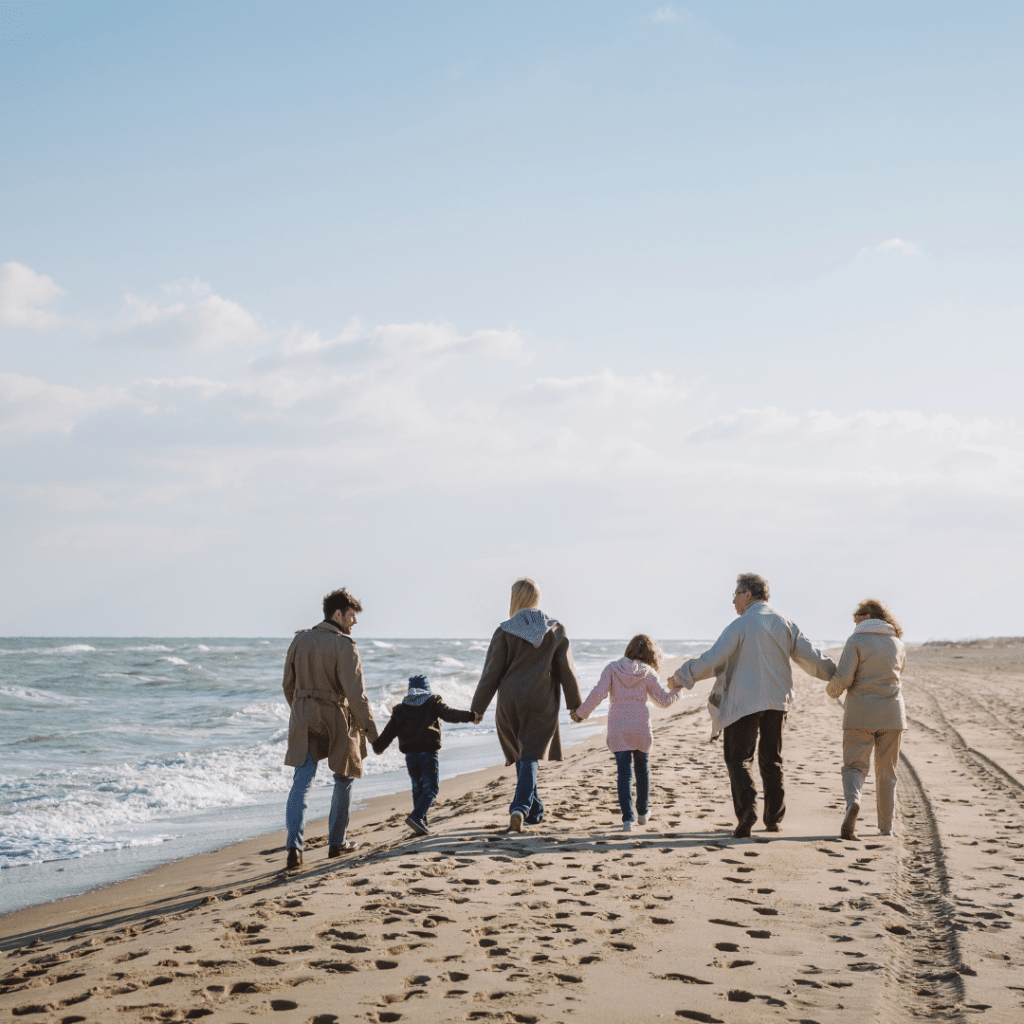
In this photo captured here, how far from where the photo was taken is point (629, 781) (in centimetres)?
720

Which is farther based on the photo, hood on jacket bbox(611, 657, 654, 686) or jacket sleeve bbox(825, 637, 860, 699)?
hood on jacket bbox(611, 657, 654, 686)

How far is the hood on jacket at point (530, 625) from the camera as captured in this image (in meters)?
6.88

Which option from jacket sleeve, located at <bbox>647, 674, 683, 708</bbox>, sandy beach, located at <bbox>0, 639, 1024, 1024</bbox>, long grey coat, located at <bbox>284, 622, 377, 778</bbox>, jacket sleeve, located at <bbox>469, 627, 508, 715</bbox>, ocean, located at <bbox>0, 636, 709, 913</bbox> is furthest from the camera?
ocean, located at <bbox>0, 636, 709, 913</bbox>

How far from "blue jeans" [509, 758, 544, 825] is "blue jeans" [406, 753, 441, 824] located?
647mm

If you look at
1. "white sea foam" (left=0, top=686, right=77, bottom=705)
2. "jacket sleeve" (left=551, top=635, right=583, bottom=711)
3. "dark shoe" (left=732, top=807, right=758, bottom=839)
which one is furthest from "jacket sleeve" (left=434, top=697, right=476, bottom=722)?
"white sea foam" (left=0, top=686, right=77, bottom=705)

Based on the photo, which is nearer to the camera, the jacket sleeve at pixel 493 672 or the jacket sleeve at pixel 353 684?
the jacket sleeve at pixel 353 684

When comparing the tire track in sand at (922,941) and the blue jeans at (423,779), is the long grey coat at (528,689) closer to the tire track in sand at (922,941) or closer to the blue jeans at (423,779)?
the blue jeans at (423,779)

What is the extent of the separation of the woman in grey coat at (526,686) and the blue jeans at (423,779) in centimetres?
57

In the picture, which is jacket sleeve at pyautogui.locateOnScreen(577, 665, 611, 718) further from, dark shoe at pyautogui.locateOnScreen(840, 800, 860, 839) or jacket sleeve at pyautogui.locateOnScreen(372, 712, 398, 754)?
dark shoe at pyautogui.locateOnScreen(840, 800, 860, 839)

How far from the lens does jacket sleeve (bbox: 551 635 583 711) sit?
273 inches

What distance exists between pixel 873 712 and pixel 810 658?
59cm

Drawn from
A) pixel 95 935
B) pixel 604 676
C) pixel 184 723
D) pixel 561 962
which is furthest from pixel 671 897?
pixel 184 723

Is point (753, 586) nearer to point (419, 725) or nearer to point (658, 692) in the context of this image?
point (658, 692)

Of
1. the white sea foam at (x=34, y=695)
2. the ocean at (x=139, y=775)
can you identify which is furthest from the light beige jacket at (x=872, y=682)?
the white sea foam at (x=34, y=695)
